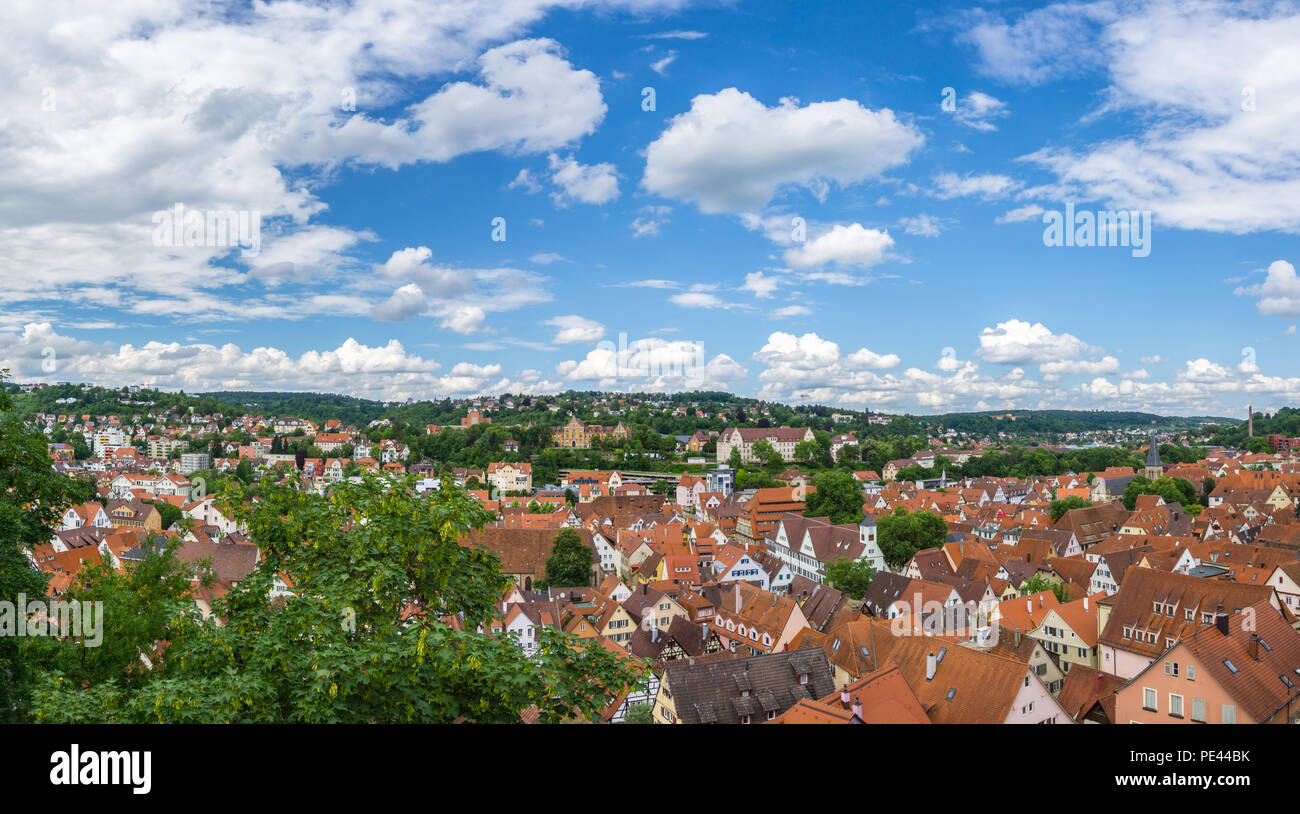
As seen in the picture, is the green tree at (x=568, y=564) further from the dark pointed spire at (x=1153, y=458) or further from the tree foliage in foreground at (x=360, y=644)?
the dark pointed spire at (x=1153, y=458)

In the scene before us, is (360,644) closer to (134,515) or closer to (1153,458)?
(134,515)

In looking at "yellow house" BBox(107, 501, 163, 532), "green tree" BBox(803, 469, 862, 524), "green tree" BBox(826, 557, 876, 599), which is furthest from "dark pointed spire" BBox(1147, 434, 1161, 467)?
"yellow house" BBox(107, 501, 163, 532)

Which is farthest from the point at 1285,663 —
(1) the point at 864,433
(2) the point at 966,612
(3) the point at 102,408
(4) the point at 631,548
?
(3) the point at 102,408

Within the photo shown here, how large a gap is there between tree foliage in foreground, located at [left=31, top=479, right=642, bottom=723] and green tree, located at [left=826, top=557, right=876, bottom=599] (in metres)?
36.8

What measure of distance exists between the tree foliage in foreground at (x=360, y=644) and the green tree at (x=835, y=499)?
67277 mm

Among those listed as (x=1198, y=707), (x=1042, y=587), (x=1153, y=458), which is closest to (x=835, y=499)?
(x=1042, y=587)

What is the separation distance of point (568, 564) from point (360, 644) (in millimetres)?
43550

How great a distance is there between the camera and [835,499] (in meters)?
74.7

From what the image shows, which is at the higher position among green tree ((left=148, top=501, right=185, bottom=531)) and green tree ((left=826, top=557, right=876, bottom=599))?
green tree ((left=148, top=501, right=185, bottom=531))

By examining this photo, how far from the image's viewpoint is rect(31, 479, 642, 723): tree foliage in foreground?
582 cm

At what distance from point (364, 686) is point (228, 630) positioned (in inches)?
74.1

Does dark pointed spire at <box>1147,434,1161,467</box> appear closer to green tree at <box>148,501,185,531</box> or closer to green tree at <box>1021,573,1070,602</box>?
green tree at <box>1021,573,1070,602</box>
